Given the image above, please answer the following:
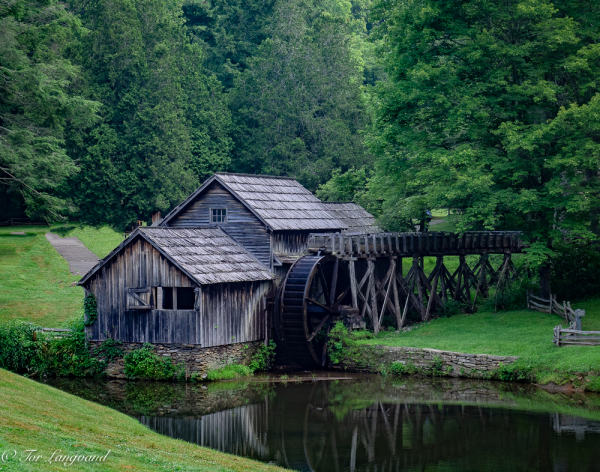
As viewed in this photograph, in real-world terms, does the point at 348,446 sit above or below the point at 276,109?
below

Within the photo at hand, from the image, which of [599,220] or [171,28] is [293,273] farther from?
[171,28]

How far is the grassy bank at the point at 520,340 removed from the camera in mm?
22359

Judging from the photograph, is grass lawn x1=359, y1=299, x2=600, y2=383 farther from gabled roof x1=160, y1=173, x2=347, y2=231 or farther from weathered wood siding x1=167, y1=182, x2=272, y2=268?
gabled roof x1=160, y1=173, x2=347, y2=231

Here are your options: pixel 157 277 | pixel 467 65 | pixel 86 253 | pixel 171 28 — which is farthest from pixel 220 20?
pixel 157 277

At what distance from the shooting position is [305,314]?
1099 inches

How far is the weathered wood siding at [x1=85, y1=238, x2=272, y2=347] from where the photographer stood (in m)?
25.8

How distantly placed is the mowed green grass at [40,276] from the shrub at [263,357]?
9.15 metres

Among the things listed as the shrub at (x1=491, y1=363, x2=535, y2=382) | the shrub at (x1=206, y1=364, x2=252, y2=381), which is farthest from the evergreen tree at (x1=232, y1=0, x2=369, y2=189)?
the shrub at (x1=491, y1=363, x2=535, y2=382)

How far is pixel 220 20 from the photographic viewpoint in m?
70.5

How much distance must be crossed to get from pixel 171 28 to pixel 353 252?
33.6m

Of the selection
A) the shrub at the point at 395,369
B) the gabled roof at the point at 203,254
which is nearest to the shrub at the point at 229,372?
the gabled roof at the point at 203,254

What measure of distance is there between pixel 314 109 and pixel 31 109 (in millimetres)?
22114

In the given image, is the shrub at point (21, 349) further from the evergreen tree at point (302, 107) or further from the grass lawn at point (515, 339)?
the evergreen tree at point (302, 107)

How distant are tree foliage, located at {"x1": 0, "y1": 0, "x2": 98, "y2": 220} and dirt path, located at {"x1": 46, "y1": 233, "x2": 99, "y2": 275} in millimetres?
3126
